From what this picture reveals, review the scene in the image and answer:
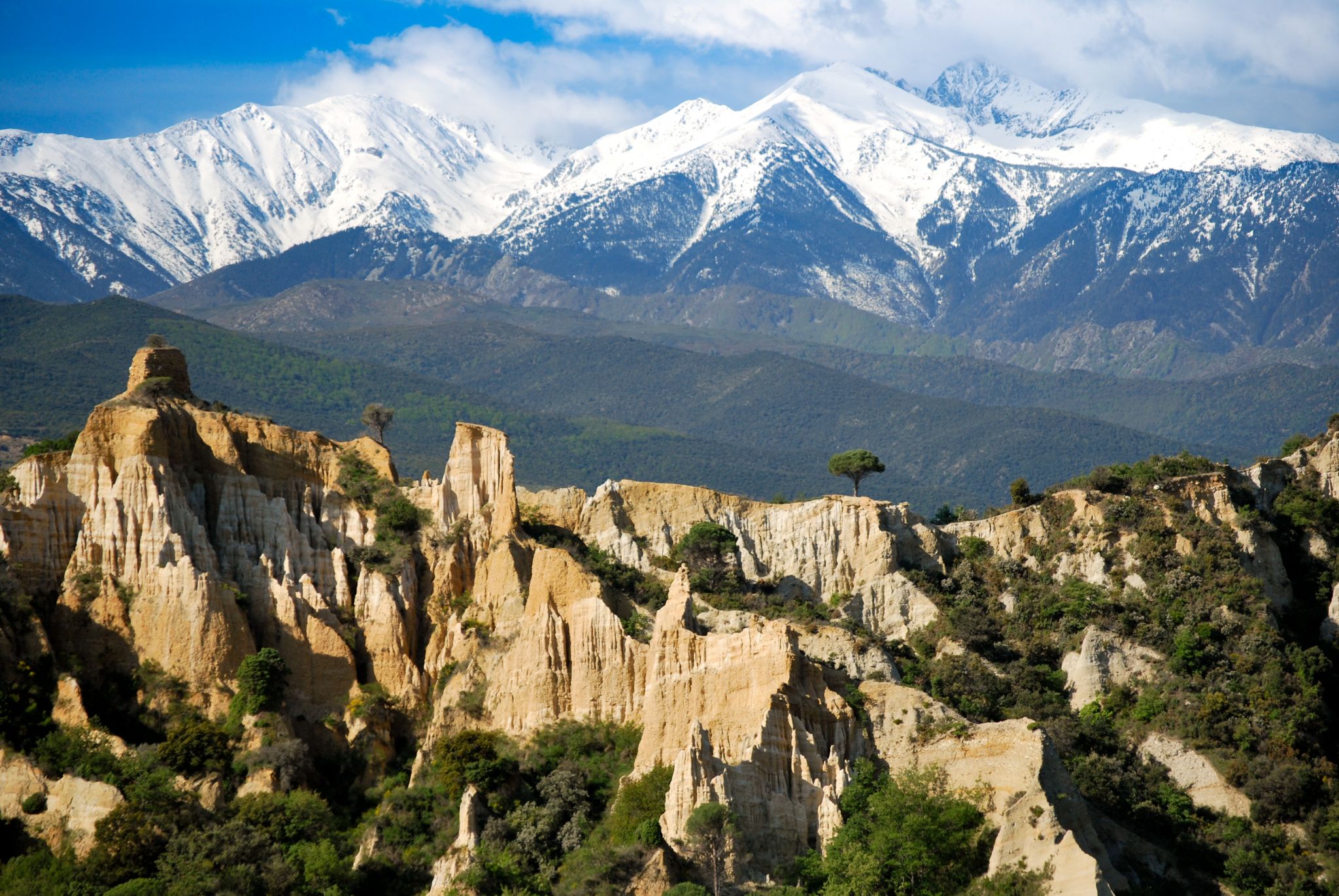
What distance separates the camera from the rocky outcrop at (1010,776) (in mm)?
50344

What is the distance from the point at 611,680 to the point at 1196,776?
21.6 meters

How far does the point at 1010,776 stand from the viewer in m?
53.8

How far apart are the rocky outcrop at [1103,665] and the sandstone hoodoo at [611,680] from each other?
0.16m

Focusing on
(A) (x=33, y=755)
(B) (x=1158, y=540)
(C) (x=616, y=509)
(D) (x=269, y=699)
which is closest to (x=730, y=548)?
(C) (x=616, y=509)

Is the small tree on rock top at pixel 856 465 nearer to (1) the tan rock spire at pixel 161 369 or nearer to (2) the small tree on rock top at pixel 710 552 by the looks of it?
(2) the small tree on rock top at pixel 710 552

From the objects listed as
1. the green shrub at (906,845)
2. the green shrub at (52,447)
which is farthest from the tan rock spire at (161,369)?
the green shrub at (906,845)

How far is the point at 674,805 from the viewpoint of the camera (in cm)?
5372

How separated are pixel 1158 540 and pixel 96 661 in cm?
4197

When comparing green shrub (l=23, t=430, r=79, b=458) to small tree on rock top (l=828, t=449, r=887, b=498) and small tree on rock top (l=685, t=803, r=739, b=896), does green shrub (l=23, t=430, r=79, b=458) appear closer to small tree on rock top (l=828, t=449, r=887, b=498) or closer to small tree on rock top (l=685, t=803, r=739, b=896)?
small tree on rock top (l=685, t=803, r=739, b=896)

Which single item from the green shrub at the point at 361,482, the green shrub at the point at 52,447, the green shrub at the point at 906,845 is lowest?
the green shrub at the point at 906,845

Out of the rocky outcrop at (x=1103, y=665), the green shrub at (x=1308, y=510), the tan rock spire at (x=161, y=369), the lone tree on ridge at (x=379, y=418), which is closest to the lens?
the tan rock spire at (x=161, y=369)

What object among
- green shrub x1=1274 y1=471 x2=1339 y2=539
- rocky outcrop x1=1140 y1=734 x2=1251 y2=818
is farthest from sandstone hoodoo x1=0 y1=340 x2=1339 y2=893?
green shrub x1=1274 y1=471 x2=1339 y2=539

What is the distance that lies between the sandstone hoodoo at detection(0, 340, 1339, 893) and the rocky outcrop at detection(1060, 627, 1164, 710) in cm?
16

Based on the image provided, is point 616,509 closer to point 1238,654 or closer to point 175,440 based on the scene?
point 175,440
